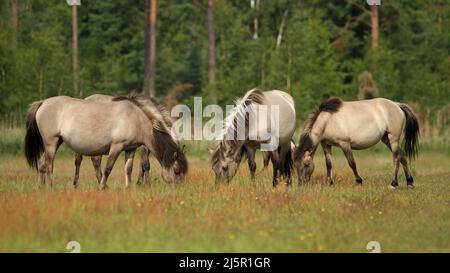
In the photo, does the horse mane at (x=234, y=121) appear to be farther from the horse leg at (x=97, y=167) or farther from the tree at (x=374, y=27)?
the tree at (x=374, y=27)

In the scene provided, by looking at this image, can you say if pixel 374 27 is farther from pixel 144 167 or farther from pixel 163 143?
pixel 163 143

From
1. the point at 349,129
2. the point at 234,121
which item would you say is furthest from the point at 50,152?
the point at 349,129

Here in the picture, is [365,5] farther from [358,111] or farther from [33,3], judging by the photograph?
[358,111]

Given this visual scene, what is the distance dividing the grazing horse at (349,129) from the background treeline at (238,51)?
48.0 feet

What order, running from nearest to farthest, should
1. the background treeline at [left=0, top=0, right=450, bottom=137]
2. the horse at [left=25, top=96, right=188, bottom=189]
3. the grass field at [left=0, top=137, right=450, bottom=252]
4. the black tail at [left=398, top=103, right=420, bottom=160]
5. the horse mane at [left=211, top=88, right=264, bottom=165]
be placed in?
the grass field at [left=0, top=137, right=450, bottom=252] < the horse at [left=25, top=96, right=188, bottom=189] < the horse mane at [left=211, top=88, right=264, bottom=165] < the black tail at [left=398, top=103, right=420, bottom=160] < the background treeline at [left=0, top=0, right=450, bottom=137]

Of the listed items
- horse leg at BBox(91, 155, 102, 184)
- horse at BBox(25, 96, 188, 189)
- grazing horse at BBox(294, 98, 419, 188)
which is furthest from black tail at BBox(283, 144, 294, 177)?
horse leg at BBox(91, 155, 102, 184)

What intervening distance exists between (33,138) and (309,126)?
5.78 metres

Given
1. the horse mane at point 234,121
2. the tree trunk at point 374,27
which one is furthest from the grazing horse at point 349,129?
the tree trunk at point 374,27

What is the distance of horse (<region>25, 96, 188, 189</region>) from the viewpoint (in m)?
13.8

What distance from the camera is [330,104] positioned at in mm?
15664

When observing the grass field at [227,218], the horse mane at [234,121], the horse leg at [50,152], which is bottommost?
the grass field at [227,218]

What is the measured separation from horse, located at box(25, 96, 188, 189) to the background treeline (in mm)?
15113

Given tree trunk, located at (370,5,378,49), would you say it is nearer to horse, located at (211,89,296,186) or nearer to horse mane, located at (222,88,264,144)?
horse, located at (211,89,296,186)

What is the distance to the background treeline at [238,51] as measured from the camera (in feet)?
103
